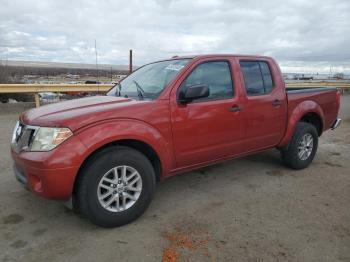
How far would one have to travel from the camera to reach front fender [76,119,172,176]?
120 inches

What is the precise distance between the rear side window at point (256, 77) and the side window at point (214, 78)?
0.32m

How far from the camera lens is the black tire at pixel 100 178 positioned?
3.07 m

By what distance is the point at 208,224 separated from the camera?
3365 mm

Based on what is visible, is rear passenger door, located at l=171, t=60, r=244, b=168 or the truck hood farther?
rear passenger door, located at l=171, t=60, r=244, b=168

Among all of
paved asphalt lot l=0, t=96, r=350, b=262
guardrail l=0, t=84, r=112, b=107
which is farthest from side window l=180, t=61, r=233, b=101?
guardrail l=0, t=84, r=112, b=107

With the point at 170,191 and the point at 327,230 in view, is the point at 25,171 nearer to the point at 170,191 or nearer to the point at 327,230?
the point at 170,191

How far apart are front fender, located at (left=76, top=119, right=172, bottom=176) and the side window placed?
0.76 metres

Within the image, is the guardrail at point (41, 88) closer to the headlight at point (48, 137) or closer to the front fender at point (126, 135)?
the headlight at point (48, 137)

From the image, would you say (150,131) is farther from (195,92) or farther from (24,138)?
(24,138)

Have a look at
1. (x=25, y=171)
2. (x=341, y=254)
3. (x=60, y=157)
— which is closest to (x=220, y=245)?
(x=341, y=254)

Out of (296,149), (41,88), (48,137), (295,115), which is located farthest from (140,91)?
(41,88)

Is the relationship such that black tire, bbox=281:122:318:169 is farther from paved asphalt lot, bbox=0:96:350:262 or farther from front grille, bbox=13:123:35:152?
front grille, bbox=13:123:35:152

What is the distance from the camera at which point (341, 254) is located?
112 inches

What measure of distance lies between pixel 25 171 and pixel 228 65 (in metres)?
2.72
